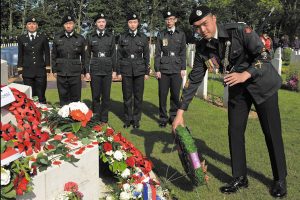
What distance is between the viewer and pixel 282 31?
4934 centimetres

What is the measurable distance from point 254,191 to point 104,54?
12.1 ft

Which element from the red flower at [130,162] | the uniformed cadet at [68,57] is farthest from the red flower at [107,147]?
the uniformed cadet at [68,57]

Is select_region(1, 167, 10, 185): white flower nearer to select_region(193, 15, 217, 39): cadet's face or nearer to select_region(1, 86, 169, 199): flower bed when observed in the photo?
select_region(1, 86, 169, 199): flower bed

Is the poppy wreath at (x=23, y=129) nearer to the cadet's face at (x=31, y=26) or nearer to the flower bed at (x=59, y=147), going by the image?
the flower bed at (x=59, y=147)

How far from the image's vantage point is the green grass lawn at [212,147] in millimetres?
4039

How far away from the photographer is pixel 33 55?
22.8ft

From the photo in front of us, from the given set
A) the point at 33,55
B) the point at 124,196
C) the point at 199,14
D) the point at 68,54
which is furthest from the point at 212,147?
the point at 33,55

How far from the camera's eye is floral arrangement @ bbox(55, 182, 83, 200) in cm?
304

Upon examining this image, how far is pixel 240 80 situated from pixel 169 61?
3.62m

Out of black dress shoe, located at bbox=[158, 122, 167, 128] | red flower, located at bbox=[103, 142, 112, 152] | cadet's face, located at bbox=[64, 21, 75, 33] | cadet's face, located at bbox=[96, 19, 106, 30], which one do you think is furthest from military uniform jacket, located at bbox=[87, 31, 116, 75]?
red flower, located at bbox=[103, 142, 112, 152]

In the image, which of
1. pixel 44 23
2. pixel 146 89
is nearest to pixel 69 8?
pixel 44 23

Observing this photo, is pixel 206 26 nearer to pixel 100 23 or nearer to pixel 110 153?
pixel 110 153

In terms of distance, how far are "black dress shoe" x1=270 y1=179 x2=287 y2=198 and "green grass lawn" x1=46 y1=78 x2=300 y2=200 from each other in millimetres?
76

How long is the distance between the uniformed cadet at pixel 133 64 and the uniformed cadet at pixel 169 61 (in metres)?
0.28
